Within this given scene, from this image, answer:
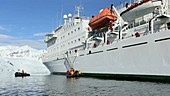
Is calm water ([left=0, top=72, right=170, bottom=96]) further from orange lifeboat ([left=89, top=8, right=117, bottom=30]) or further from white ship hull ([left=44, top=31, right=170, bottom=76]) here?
orange lifeboat ([left=89, top=8, right=117, bottom=30])

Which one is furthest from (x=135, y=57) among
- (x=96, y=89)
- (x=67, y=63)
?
(x=67, y=63)

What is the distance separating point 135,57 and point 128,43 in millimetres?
1550

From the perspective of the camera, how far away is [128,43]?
75.0 feet

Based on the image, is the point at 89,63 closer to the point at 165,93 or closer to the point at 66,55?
the point at 66,55

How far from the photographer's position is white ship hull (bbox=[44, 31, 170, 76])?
1930 centimetres

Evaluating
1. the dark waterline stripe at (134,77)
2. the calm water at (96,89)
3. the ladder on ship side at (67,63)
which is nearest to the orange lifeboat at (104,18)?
the dark waterline stripe at (134,77)

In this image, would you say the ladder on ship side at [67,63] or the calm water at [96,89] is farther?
the ladder on ship side at [67,63]

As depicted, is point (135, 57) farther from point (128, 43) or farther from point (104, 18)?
point (104, 18)

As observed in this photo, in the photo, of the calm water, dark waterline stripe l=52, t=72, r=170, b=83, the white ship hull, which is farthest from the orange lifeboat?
the calm water

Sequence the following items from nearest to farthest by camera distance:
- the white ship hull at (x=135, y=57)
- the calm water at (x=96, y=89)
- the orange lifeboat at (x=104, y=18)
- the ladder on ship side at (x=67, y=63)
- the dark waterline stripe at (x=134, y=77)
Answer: the calm water at (x=96, y=89), the white ship hull at (x=135, y=57), the dark waterline stripe at (x=134, y=77), the orange lifeboat at (x=104, y=18), the ladder on ship side at (x=67, y=63)

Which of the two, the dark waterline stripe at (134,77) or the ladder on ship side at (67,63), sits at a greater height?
the ladder on ship side at (67,63)

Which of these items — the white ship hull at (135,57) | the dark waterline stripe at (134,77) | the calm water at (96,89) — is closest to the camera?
the calm water at (96,89)

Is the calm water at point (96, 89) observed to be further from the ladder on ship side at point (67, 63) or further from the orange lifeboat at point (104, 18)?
the ladder on ship side at point (67, 63)

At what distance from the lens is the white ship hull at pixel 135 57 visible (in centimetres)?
1930
